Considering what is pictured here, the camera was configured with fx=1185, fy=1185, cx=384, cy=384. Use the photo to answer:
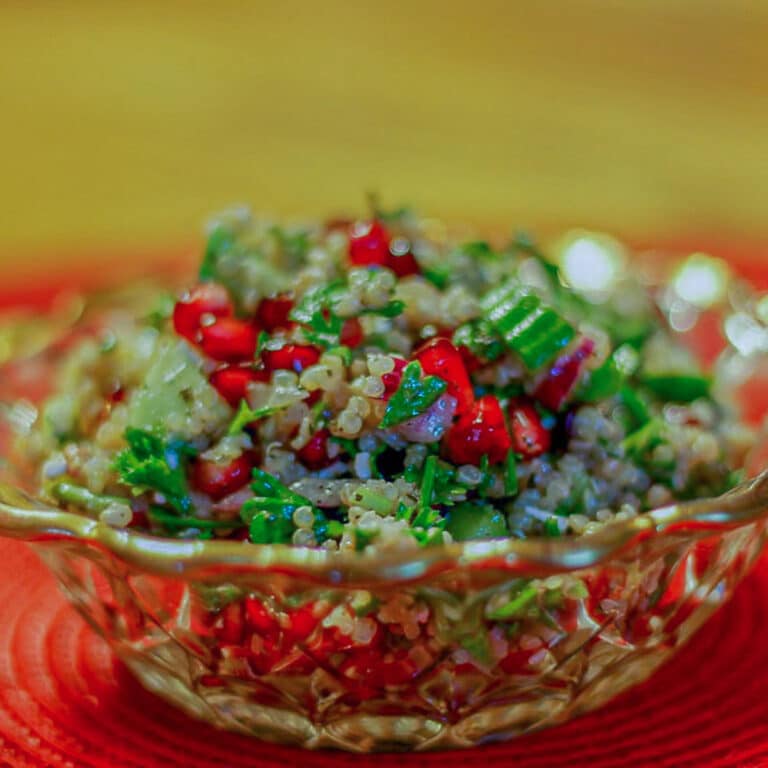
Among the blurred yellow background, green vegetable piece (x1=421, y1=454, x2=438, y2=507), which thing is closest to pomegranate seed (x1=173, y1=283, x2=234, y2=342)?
green vegetable piece (x1=421, y1=454, x2=438, y2=507)

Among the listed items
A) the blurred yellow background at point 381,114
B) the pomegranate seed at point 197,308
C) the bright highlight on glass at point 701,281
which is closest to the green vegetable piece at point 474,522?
the pomegranate seed at point 197,308

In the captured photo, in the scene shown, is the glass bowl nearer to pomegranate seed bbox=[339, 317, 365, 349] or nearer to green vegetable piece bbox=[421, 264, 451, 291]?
pomegranate seed bbox=[339, 317, 365, 349]

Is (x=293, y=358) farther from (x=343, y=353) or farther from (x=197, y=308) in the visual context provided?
(x=197, y=308)

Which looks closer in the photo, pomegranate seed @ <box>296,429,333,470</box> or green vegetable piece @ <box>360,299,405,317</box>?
pomegranate seed @ <box>296,429,333,470</box>

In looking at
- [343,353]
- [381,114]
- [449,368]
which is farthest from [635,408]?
[381,114]

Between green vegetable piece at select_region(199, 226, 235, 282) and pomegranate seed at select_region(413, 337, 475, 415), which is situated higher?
green vegetable piece at select_region(199, 226, 235, 282)

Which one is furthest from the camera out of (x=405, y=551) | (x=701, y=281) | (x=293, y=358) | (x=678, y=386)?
(x=701, y=281)
